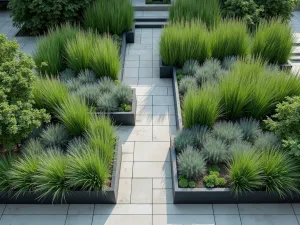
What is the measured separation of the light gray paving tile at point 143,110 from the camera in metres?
6.99

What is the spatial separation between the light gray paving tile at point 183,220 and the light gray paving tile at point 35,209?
54.4 inches

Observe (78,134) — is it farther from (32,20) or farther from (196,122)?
(32,20)

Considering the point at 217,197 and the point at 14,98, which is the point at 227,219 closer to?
the point at 217,197

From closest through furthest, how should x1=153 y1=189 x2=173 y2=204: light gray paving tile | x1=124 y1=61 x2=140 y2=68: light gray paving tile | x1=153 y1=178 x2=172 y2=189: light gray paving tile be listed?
x1=153 y1=189 x2=173 y2=204: light gray paving tile, x1=153 y1=178 x2=172 y2=189: light gray paving tile, x1=124 y1=61 x2=140 y2=68: light gray paving tile

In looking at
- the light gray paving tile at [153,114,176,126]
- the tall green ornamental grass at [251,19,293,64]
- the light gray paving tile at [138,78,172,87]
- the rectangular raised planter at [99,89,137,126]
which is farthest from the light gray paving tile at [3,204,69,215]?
the tall green ornamental grass at [251,19,293,64]

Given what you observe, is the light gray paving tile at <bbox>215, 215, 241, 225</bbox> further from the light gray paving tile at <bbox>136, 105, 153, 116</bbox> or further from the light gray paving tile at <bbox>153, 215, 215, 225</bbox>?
the light gray paving tile at <bbox>136, 105, 153, 116</bbox>

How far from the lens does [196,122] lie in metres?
6.03

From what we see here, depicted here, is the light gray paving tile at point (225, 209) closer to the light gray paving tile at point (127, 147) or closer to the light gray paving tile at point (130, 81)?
the light gray paving tile at point (127, 147)

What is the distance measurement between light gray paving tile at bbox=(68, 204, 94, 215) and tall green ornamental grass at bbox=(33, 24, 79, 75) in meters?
3.14

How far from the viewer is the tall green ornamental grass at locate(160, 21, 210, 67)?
7672 millimetres

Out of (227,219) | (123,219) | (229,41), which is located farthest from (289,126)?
(229,41)

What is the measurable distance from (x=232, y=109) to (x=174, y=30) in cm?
253

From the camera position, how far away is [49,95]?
20.1ft

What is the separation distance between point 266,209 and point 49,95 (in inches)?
156
